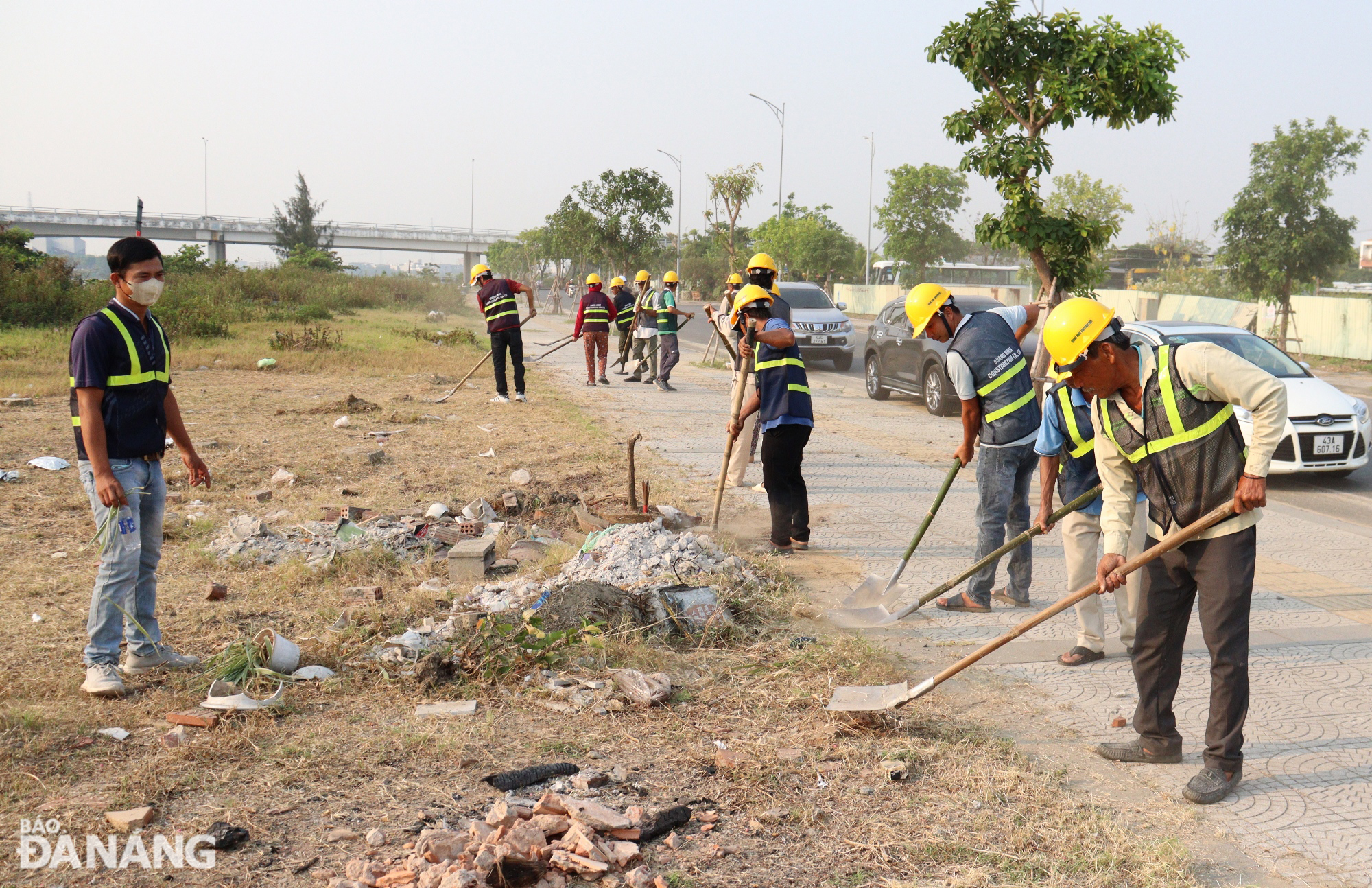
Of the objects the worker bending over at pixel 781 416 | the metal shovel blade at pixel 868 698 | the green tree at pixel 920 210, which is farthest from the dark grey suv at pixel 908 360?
the green tree at pixel 920 210

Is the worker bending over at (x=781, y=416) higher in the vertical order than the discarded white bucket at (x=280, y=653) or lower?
higher

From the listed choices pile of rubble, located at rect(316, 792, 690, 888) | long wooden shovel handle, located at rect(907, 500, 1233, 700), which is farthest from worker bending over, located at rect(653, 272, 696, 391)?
pile of rubble, located at rect(316, 792, 690, 888)

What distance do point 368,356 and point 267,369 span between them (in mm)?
2472

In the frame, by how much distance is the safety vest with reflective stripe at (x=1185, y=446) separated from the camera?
3.63m

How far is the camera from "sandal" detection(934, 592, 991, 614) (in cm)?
595

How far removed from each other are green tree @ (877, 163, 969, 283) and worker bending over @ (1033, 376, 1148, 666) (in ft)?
142

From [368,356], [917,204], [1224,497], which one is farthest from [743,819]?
[917,204]

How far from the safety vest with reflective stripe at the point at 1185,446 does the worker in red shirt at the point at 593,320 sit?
14.1 m

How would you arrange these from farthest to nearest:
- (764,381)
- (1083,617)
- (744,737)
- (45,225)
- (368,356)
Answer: (45,225)
(368,356)
(764,381)
(1083,617)
(744,737)

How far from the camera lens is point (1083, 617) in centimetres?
509

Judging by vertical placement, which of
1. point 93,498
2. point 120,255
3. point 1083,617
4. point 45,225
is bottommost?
point 1083,617

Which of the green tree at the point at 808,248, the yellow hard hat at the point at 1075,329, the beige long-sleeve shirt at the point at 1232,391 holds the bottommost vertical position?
the beige long-sleeve shirt at the point at 1232,391

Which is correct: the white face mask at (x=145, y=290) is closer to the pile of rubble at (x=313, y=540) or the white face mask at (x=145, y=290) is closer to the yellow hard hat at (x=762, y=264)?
the pile of rubble at (x=313, y=540)

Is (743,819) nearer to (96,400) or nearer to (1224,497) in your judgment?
(1224,497)
